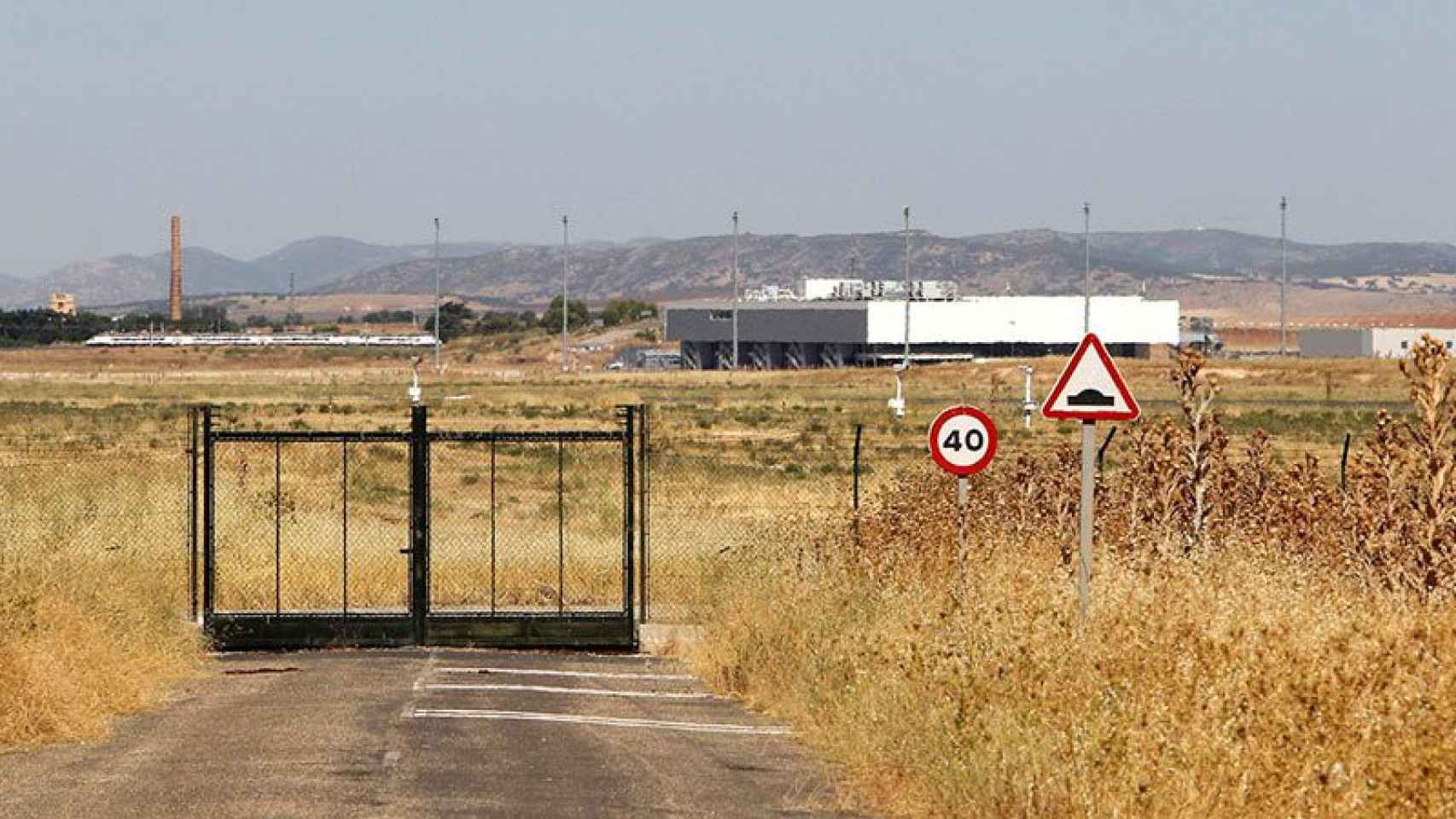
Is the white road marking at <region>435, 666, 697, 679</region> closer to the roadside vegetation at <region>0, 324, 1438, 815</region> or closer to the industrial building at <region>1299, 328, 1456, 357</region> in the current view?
the roadside vegetation at <region>0, 324, 1438, 815</region>

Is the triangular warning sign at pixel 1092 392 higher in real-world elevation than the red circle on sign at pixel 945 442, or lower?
higher

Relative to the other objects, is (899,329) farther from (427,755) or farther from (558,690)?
(427,755)

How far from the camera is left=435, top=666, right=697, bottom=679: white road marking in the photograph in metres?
21.3

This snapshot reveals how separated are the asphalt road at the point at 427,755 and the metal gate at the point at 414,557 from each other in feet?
8.14

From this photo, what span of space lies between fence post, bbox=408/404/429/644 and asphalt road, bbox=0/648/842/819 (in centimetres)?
249

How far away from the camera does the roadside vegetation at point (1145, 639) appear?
11523mm

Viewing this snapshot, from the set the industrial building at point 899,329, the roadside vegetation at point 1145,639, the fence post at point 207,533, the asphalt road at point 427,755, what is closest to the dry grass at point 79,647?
the asphalt road at point 427,755

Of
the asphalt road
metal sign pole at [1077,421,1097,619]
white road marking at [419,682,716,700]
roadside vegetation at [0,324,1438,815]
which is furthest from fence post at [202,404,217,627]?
metal sign pole at [1077,421,1097,619]

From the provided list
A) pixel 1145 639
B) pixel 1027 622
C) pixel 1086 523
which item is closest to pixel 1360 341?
pixel 1086 523

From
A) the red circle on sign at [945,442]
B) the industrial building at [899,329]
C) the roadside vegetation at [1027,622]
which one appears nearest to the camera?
the roadside vegetation at [1027,622]

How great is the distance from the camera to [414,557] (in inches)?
938

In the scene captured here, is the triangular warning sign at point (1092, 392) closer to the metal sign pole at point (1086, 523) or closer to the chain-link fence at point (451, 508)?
the metal sign pole at point (1086, 523)

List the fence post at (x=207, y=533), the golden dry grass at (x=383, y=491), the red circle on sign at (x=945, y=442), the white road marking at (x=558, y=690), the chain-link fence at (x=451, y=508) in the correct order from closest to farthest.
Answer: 1. the red circle on sign at (x=945, y=442)
2. the golden dry grass at (x=383, y=491)
3. the white road marking at (x=558, y=690)
4. the fence post at (x=207, y=533)
5. the chain-link fence at (x=451, y=508)

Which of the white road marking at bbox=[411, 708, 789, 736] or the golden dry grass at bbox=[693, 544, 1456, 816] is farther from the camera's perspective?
the white road marking at bbox=[411, 708, 789, 736]
